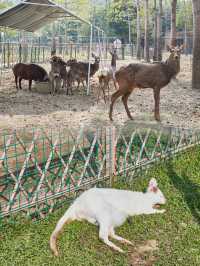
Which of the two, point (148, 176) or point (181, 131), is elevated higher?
point (181, 131)

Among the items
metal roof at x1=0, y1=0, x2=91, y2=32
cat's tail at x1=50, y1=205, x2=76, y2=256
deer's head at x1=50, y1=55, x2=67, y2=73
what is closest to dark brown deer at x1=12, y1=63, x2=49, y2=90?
deer's head at x1=50, y1=55, x2=67, y2=73

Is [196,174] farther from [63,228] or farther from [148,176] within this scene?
[63,228]

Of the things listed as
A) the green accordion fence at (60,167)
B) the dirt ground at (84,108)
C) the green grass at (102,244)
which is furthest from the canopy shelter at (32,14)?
the green grass at (102,244)

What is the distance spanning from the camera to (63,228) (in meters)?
3.82

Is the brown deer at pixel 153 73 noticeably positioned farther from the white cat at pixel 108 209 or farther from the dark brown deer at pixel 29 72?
the white cat at pixel 108 209

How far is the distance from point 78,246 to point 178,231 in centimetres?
101

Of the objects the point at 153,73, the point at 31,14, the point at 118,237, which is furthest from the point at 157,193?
the point at 31,14

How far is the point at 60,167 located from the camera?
4.93 meters

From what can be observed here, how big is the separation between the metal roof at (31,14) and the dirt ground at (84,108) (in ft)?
8.04

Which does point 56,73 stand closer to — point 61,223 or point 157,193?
point 157,193

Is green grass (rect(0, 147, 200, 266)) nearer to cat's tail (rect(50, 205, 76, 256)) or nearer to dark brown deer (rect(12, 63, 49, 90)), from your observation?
cat's tail (rect(50, 205, 76, 256))

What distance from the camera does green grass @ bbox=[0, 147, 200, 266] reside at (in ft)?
11.1

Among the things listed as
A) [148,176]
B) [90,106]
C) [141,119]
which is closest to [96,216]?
[148,176]

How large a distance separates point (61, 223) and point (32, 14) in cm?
1231
